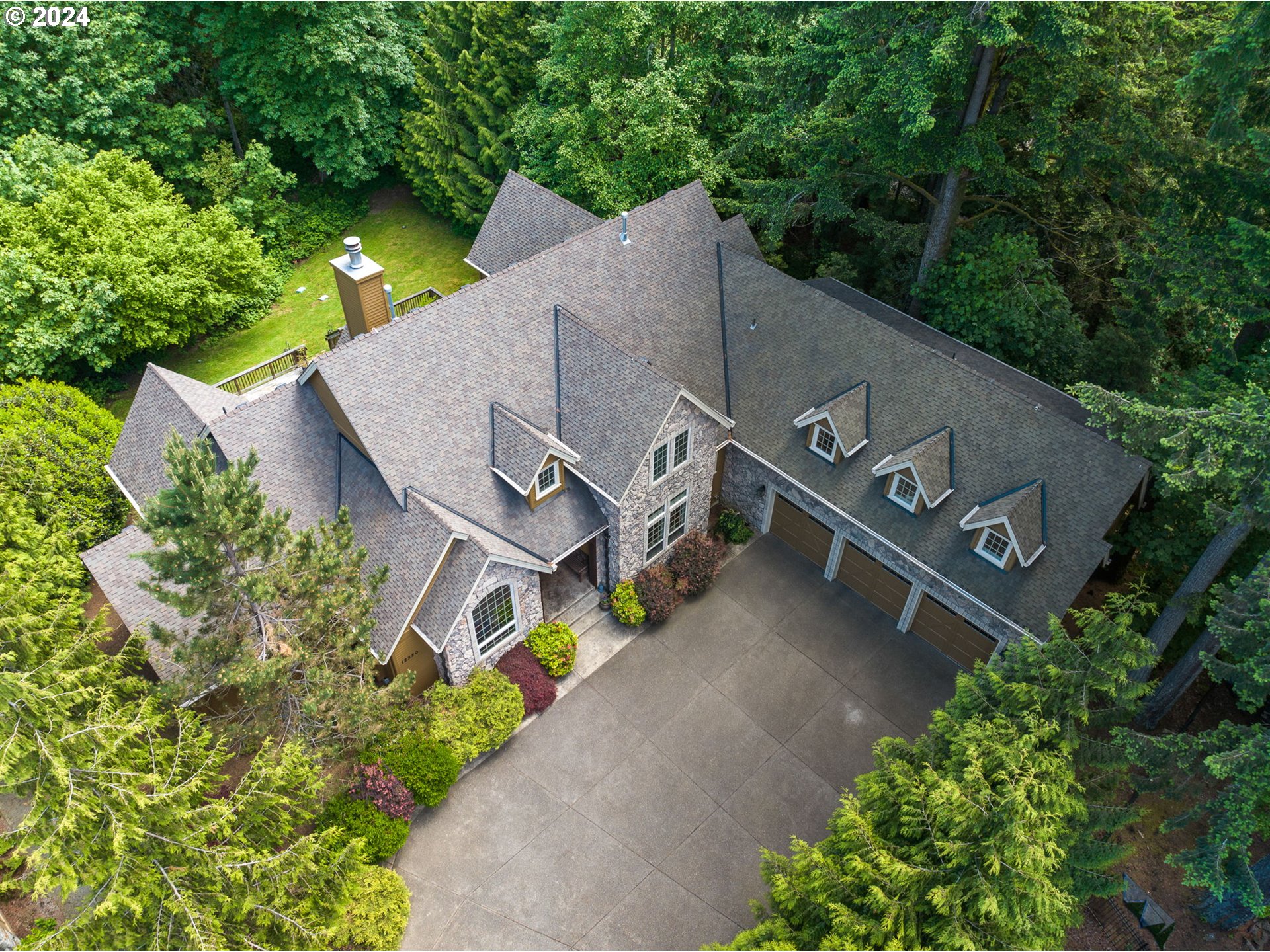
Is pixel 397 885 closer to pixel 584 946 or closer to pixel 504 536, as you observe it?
pixel 584 946

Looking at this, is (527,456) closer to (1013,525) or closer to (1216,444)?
(1013,525)

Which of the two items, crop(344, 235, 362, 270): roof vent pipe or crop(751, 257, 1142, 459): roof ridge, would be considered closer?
crop(751, 257, 1142, 459): roof ridge

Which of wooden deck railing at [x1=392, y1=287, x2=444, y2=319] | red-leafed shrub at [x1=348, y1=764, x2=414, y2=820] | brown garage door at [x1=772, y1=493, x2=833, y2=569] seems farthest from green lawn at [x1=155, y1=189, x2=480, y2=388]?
red-leafed shrub at [x1=348, y1=764, x2=414, y2=820]

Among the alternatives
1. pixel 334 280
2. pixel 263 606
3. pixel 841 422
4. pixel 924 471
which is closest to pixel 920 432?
pixel 924 471

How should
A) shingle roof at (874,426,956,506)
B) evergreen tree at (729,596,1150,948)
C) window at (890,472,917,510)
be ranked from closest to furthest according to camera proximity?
evergreen tree at (729,596,1150,948) → shingle roof at (874,426,956,506) → window at (890,472,917,510)


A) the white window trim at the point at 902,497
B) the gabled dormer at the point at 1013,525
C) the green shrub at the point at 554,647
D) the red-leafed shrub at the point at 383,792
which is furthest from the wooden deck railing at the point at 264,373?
the gabled dormer at the point at 1013,525

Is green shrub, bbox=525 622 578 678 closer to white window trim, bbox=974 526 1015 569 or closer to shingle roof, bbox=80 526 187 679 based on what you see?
shingle roof, bbox=80 526 187 679
